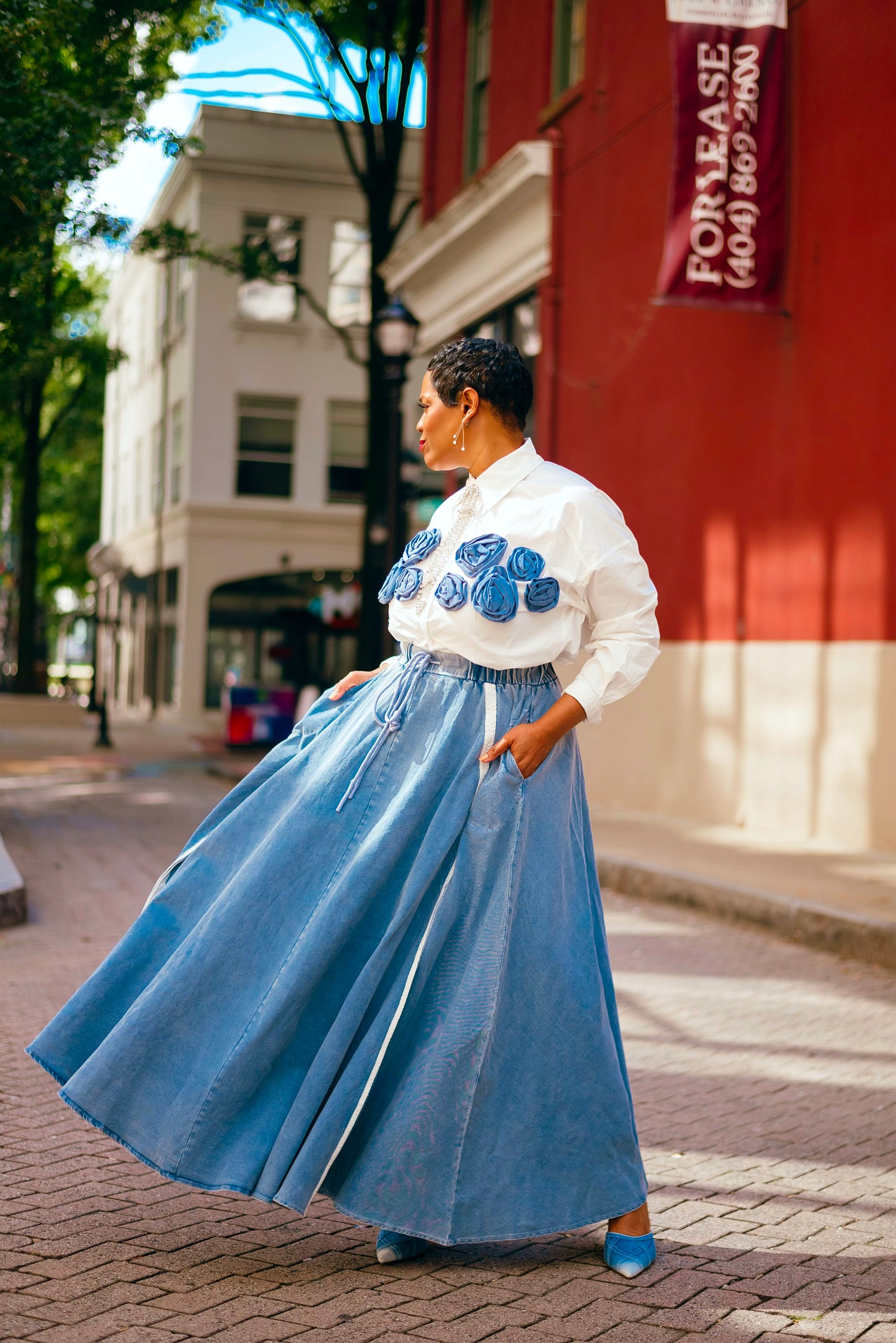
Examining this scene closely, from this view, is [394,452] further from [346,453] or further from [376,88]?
[346,453]

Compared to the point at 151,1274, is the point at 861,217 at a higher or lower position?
higher

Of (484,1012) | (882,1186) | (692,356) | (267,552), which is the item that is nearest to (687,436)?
(692,356)

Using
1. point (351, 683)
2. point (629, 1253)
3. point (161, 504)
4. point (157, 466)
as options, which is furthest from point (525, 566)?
point (157, 466)

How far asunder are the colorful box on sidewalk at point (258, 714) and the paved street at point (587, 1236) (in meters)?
17.1

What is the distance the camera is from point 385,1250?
118 inches

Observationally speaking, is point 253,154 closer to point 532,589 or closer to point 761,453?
point 761,453

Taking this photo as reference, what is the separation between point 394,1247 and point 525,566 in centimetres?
144

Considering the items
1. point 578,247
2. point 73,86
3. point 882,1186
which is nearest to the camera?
point 882,1186

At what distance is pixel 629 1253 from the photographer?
300cm

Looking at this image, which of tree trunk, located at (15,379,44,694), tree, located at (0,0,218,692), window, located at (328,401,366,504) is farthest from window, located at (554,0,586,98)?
window, located at (328,401,366,504)

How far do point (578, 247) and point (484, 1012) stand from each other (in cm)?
1192

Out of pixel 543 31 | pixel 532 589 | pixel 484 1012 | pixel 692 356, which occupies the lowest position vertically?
pixel 484 1012

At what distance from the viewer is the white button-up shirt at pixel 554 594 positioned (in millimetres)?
2977

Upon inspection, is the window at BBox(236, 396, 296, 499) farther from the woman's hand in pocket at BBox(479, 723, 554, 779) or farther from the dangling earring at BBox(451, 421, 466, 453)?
the woman's hand in pocket at BBox(479, 723, 554, 779)
